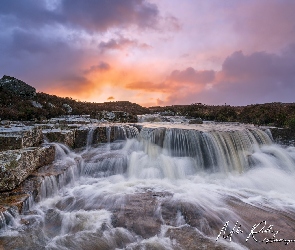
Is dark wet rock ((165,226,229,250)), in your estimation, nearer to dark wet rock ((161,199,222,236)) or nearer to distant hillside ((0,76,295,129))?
dark wet rock ((161,199,222,236))

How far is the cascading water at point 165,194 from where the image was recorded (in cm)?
566

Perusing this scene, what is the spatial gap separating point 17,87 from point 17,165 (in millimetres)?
15372

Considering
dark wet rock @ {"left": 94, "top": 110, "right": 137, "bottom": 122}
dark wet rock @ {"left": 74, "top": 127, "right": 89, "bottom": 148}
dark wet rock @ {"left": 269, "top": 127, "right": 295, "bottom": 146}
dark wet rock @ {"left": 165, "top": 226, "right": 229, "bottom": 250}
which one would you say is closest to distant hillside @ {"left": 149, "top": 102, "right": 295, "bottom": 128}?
dark wet rock @ {"left": 269, "top": 127, "right": 295, "bottom": 146}

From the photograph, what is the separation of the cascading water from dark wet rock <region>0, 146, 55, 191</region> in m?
0.85

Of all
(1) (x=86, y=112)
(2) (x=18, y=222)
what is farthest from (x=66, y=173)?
(1) (x=86, y=112)

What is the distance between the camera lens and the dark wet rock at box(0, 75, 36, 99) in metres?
20.1

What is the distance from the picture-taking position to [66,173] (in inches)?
358

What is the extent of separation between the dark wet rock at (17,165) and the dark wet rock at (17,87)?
13.1m

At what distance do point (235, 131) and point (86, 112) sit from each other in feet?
46.9

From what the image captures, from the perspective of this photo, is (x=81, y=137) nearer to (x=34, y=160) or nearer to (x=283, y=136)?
(x=34, y=160)

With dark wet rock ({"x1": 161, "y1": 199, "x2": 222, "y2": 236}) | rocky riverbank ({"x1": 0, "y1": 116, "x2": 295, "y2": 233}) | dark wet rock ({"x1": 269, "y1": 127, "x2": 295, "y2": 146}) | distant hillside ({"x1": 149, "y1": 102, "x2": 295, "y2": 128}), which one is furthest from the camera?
distant hillside ({"x1": 149, "y1": 102, "x2": 295, "y2": 128})

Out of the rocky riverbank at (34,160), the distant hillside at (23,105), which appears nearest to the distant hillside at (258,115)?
the distant hillside at (23,105)

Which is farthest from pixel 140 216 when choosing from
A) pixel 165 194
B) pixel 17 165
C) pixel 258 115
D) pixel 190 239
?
pixel 258 115

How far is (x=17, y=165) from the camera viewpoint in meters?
7.31
